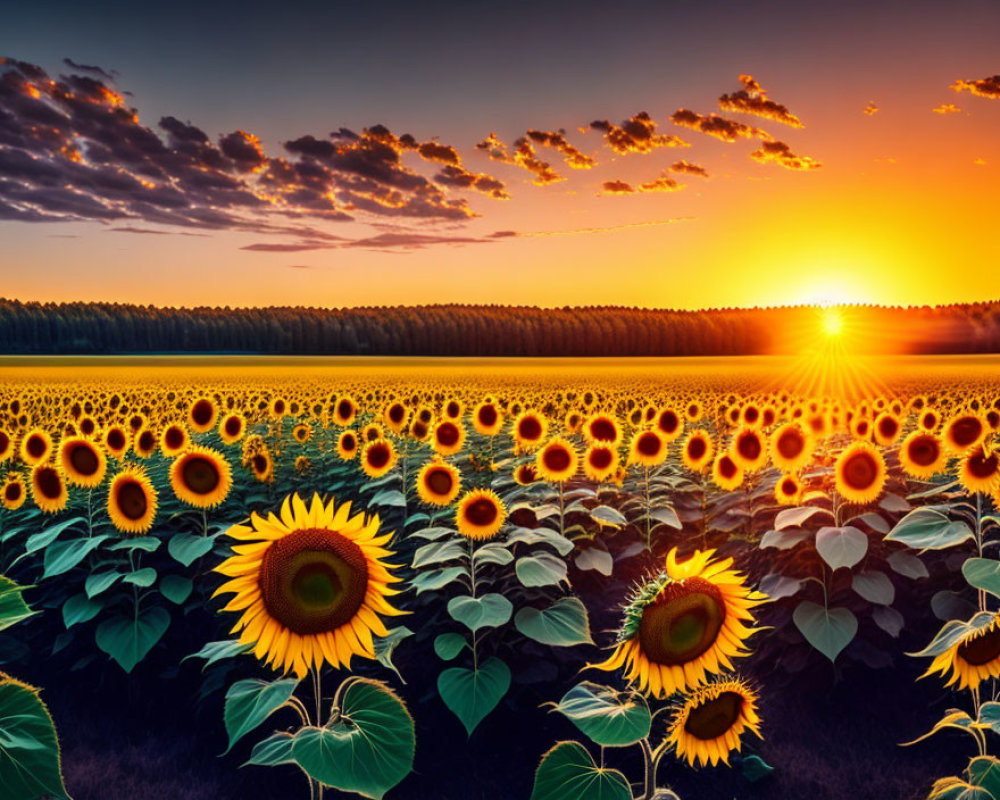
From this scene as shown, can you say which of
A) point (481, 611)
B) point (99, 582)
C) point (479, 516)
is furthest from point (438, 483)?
point (99, 582)

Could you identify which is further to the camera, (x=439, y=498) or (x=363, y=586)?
(x=439, y=498)

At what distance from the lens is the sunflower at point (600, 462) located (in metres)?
7.26

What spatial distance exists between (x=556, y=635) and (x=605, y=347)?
8777 cm

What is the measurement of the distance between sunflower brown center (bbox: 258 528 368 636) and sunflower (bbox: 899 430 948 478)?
5145 mm

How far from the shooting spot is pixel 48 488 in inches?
265

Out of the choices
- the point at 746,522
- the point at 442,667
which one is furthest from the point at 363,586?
the point at 746,522

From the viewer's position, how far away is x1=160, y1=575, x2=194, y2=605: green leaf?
5.97 m

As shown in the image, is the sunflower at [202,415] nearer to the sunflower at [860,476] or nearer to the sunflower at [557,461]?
the sunflower at [557,461]

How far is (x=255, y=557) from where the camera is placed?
3064mm

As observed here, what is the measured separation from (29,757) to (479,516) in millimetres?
3723

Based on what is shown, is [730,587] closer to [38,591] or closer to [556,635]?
[556,635]

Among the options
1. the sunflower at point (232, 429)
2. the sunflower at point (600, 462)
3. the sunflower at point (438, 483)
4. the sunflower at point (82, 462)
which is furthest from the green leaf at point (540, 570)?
the sunflower at point (232, 429)

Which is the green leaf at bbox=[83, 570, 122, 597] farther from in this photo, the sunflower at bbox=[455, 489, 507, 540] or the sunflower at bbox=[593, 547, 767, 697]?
the sunflower at bbox=[593, 547, 767, 697]

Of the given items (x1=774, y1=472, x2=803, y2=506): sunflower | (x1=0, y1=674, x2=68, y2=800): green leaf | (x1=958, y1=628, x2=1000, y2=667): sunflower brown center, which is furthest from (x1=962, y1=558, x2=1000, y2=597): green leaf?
(x1=0, y1=674, x2=68, y2=800): green leaf
